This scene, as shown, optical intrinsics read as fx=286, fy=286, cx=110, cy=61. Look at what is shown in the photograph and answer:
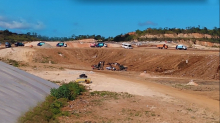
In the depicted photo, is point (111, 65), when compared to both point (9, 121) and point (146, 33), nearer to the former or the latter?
point (9, 121)

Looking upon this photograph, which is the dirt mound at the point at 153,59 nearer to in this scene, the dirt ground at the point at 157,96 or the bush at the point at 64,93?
the dirt ground at the point at 157,96

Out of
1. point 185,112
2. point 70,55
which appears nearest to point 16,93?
point 185,112

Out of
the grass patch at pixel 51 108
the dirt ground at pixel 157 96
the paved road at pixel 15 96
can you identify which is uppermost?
the paved road at pixel 15 96

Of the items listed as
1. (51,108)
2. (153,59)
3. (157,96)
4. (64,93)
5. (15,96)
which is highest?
(15,96)

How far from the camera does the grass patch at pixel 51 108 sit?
1123 cm

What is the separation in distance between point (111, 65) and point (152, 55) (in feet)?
28.7

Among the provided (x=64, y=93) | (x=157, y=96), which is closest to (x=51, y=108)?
(x=64, y=93)

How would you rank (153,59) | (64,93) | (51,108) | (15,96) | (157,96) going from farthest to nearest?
(153,59)
(157,96)
(64,93)
(51,108)
(15,96)

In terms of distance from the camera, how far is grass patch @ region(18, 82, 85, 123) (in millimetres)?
11225

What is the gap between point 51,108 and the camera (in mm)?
14352

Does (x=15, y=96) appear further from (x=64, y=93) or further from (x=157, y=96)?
(x=157, y=96)

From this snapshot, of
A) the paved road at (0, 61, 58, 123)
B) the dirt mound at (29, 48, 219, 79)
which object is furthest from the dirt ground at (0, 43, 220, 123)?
the paved road at (0, 61, 58, 123)

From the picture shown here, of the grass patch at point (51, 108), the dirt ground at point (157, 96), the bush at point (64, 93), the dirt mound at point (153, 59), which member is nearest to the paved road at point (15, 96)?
the grass patch at point (51, 108)

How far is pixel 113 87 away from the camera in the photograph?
83.3ft
